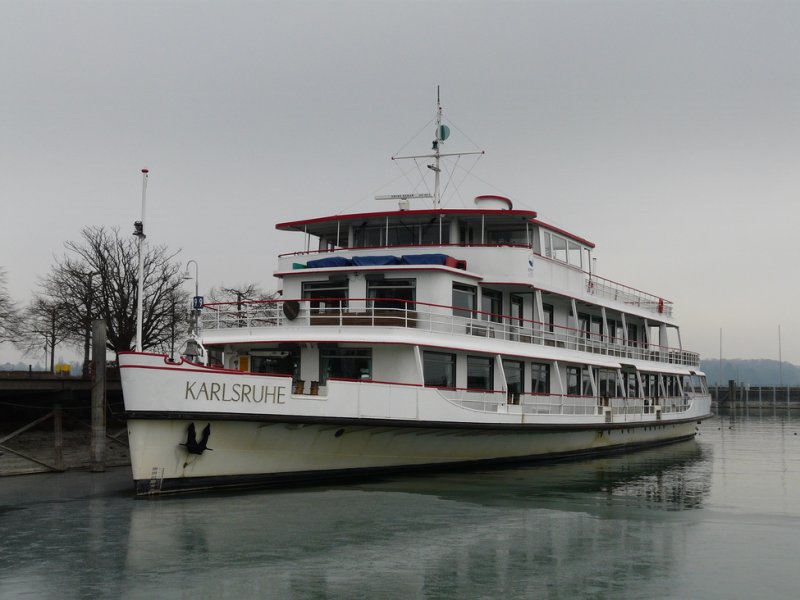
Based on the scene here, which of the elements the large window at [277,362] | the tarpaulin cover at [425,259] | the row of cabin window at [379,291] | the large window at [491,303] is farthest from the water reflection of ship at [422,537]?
the tarpaulin cover at [425,259]

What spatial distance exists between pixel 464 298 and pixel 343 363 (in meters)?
4.05

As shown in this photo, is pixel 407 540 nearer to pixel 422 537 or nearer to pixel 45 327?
pixel 422 537

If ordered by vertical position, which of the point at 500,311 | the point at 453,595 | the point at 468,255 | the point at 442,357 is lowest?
the point at 453,595

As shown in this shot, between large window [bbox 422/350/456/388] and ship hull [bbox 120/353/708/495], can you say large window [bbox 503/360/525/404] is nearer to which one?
ship hull [bbox 120/353/708/495]

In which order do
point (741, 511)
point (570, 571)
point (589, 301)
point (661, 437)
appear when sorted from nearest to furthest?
point (570, 571) → point (741, 511) → point (589, 301) → point (661, 437)

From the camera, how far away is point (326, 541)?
12305 mm

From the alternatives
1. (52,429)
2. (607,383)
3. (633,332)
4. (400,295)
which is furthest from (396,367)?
(633,332)

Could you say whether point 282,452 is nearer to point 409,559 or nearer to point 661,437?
point 409,559

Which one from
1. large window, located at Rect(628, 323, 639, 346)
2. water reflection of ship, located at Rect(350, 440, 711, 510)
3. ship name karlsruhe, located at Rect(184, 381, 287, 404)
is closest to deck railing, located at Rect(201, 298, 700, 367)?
ship name karlsruhe, located at Rect(184, 381, 287, 404)

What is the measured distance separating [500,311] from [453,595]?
14.3 m

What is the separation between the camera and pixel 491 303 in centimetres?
2317

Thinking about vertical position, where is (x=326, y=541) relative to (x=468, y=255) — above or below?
below

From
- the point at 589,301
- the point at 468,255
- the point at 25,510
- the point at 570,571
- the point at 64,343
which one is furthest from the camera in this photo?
the point at 64,343

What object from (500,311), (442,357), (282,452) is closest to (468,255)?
(500,311)
